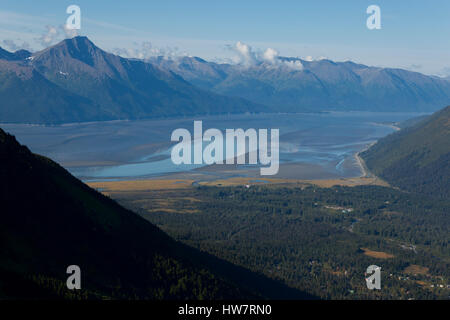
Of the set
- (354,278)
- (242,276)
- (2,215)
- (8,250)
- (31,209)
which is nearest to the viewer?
(8,250)

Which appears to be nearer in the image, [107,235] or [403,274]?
[107,235]

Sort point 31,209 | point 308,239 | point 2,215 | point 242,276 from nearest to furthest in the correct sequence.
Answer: point 2,215
point 31,209
point 242,276
point 308,239

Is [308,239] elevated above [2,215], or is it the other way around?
[2,215]

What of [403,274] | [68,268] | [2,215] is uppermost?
[2,215]
